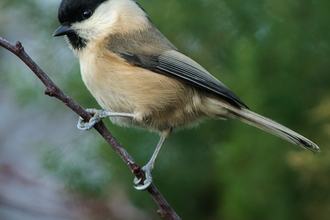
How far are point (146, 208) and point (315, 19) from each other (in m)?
1.12

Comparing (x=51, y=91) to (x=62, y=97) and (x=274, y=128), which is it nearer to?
(x=62, y=97)

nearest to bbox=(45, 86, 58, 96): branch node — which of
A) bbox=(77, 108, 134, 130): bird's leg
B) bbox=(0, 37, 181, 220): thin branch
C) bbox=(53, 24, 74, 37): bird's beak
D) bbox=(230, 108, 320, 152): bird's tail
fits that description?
bbox=(0, 37, 181, 220): thin branch

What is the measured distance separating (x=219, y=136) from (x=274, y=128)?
494mm

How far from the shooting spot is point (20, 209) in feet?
7.29

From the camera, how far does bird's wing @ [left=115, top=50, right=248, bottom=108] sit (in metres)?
2.00

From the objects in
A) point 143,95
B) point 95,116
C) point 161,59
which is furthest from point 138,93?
point 95,116

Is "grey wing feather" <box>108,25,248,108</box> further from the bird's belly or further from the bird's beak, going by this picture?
the bird's beak

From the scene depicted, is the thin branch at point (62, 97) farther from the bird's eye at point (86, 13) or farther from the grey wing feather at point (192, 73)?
the bird's eye at point (86, 13)

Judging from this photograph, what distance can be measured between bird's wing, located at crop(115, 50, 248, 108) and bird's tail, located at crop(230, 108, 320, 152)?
0.12 feet

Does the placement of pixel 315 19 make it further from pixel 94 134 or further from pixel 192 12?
pixel 94 134

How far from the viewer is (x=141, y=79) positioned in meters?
2.07

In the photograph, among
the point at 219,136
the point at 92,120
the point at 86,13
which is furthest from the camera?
the point at 219,136

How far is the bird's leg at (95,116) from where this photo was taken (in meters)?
1.70

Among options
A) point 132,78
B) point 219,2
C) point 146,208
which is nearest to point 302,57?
point 219,2
